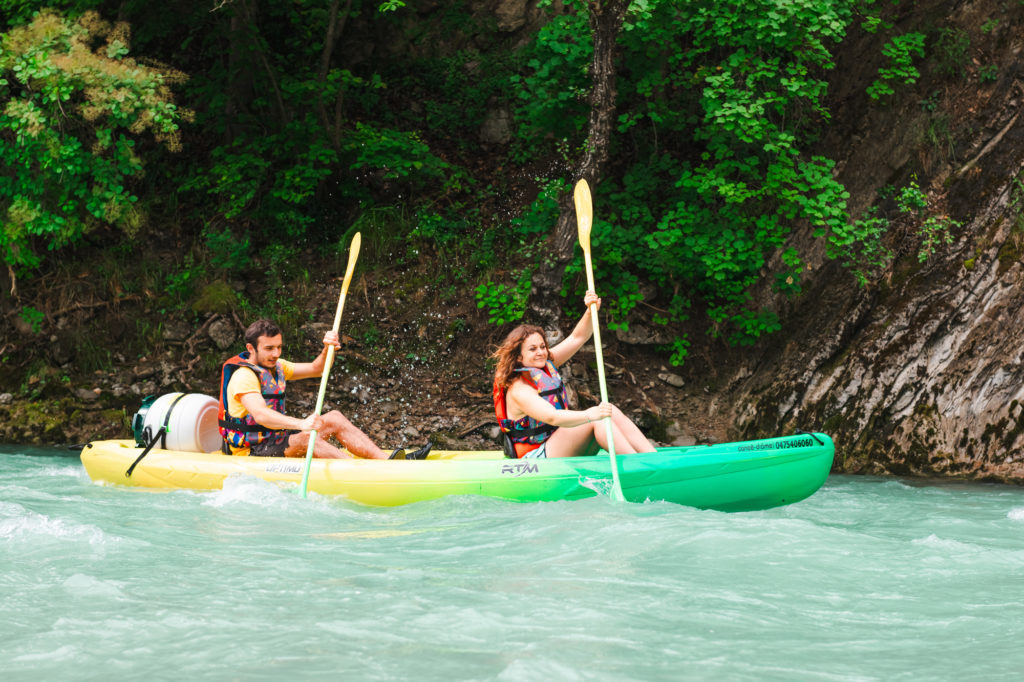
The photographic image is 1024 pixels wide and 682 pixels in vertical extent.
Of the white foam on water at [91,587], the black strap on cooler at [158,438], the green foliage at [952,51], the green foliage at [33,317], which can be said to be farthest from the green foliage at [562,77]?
the white foam on water at [91,587]

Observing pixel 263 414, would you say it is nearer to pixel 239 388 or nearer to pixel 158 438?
pixel 239 388

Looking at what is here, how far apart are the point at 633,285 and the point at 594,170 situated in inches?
41.1

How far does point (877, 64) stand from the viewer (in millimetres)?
8227

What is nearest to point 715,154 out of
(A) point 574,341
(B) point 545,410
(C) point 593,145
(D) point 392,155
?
(C) point 593,145

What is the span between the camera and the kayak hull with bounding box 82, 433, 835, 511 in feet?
15.9

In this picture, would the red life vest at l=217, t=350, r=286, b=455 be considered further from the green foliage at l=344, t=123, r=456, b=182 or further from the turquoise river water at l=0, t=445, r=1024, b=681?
the green foliage at l=344, t=123, r=456, b=182

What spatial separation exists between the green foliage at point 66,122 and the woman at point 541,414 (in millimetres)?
3881

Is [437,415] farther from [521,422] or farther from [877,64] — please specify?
[877,64]

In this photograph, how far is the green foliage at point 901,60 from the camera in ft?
24.9

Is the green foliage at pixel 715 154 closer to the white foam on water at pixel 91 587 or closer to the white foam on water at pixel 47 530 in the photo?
the white foam on water at pixel 47 530

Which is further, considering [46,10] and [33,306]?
[33,306]

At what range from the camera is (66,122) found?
25.8ft

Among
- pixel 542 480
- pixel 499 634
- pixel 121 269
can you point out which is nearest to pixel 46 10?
pixel 121 269

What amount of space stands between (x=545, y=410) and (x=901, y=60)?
4721 mm
